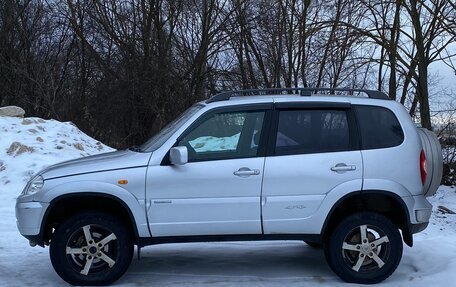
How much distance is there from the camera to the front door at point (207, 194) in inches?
214

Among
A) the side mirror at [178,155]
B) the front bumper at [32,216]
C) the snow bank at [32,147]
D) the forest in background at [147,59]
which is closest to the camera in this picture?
the side mirror at [178,155]

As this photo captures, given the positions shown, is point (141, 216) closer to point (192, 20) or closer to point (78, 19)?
A: point (192, 20)

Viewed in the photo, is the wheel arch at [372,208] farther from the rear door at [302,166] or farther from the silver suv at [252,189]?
the rear door at [302,166]

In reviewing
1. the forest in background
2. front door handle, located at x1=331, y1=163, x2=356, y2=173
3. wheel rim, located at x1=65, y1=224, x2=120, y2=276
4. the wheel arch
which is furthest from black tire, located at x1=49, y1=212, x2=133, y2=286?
the forest in background

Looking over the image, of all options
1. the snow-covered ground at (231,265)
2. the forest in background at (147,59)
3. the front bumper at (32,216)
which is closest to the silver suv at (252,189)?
the front bumper at (32,216)

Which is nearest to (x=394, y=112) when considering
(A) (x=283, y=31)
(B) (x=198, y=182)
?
(B) (x=198, y=182)

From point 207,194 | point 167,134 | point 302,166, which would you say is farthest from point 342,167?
point 167,134

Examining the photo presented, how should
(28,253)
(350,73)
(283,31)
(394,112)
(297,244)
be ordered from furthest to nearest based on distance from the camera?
(283,31) → (350,73) → (297,244) → (28,253) → (394,112)

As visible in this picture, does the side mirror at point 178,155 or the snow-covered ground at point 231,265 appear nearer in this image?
the side mirror at point 178,155

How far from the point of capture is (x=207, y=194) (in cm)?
546

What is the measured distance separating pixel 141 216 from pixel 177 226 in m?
0.36

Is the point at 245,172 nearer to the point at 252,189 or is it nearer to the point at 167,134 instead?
the point at 252,189

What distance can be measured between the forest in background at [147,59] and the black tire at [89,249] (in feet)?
56.3

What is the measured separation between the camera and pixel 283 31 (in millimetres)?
24188
